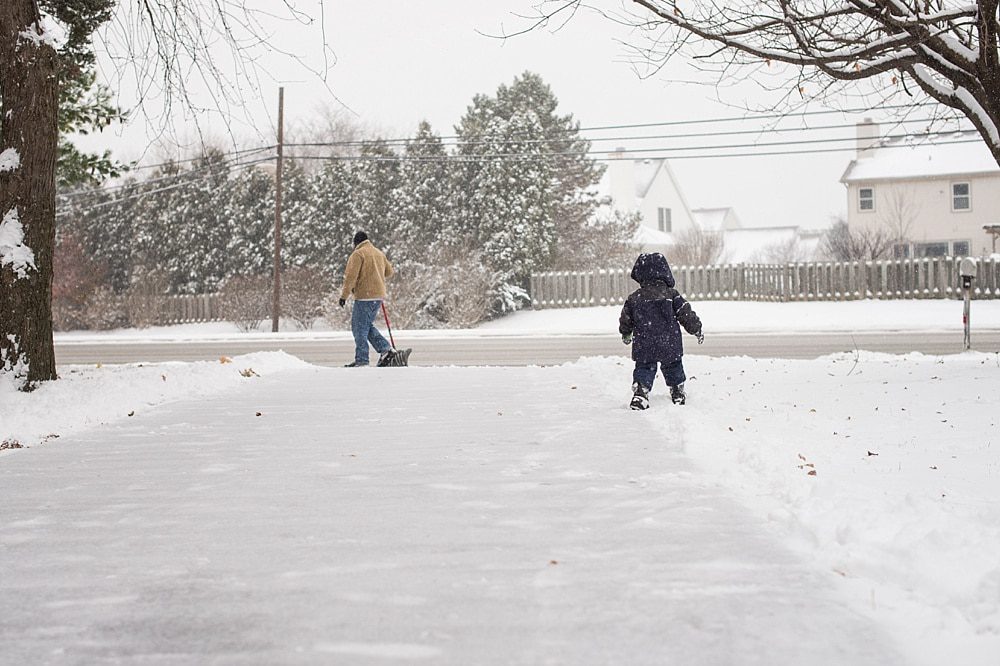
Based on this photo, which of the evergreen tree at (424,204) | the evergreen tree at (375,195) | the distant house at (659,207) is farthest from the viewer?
the distant house at (659,207)

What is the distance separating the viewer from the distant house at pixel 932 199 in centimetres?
3706

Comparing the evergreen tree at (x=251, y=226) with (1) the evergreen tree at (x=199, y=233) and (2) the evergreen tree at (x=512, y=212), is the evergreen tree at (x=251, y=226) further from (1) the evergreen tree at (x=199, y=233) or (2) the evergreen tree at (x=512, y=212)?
(2) the evergreen tree at (x=512, y=212)

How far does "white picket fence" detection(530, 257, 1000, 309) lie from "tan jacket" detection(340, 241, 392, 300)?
16129 millimetres

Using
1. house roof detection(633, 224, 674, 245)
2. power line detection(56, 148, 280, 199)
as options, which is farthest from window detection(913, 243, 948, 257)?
power line detection(56, 148, 280, 199)

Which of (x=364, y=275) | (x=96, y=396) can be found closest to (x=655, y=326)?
(x=96, y=396)

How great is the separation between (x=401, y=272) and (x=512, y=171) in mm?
4624

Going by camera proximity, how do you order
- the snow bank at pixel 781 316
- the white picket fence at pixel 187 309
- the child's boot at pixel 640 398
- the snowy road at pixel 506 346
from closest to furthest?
the child's boot at pixel 640 398 < the snowy road at pixel 506 346 < the snow bank at pixel 781 316 < the white picket fence at pixel 187 309

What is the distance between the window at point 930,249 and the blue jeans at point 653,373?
3397cm

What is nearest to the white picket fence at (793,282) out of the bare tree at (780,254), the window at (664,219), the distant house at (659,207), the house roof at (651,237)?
the distant house at (659,207)

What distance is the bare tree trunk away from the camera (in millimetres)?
8352

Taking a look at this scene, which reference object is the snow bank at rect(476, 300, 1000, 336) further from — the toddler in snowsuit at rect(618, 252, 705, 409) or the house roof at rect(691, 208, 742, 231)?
the house roof at rect(691, 208, 742, 231)

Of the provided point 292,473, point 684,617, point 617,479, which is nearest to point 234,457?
point 292,473

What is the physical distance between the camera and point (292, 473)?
210 inches

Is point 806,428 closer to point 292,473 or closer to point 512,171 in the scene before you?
point 292,473
